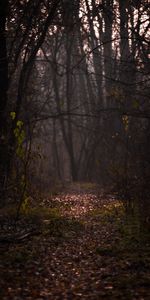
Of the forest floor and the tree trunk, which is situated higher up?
the tree trunk

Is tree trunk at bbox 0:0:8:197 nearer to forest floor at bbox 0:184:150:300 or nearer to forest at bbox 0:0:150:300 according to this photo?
forest at bbox 0:0:150:300

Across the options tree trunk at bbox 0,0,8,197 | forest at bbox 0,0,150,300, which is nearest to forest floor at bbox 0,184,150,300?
forest at bbox 0,0,150,300

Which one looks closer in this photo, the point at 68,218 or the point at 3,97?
the point at 68,218

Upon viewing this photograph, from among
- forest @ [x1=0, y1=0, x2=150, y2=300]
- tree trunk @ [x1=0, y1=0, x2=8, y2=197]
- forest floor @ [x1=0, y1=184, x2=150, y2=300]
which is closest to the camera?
forest floor @ [x1=0, y1=184, x2=150, y2=300]

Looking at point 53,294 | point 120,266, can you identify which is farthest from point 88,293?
point 120,266

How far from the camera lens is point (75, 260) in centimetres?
838

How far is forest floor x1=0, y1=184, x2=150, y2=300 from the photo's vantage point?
21.9ft

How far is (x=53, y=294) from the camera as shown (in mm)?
6598

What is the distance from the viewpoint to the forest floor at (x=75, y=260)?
668 cm

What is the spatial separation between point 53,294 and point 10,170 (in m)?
7.35

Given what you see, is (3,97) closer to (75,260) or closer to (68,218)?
(68,218)

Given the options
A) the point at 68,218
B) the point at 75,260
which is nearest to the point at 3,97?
the point at 68,218

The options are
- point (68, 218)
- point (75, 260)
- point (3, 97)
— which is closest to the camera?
point (75, 260)

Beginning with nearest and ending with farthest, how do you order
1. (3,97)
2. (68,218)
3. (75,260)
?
(75,260), (68,218), (3,97)
